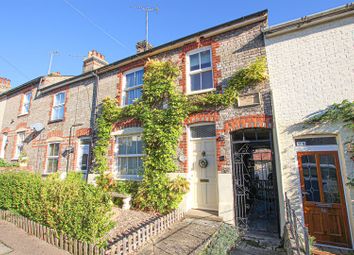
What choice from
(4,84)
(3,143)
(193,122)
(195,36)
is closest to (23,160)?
(3,143)

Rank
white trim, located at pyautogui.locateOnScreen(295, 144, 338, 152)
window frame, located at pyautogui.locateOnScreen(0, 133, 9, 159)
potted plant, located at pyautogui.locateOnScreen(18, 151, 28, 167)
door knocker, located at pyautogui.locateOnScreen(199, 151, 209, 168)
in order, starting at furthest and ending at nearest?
window frame, located at pyautogui.locateOnScreen(0, 133, 9, 159)
potted plant, located at pyautogui.locateOnScreen(18, 151, 28, 167)
door knocker, located at pyautogui.locateOnScreen(199, 151, 209, 168)
white trim, located at pyautogui.locateOnScreen(295, 144, 338, 152)

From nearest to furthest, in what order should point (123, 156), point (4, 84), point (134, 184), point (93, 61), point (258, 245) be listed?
1. point (258, 245)
2. point (134, 184)
3. point (123, 156)
4. point (93, 61)
5. point (4, 84)

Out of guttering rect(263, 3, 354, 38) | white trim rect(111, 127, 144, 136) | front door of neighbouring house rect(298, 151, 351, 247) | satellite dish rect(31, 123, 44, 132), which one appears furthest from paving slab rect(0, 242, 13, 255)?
guttering rect(263, 3, 354, 38)

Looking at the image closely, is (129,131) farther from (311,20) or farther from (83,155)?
(311,20)

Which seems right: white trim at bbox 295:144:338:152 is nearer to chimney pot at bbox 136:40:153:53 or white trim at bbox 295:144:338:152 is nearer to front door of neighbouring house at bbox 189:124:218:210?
front door of neighbouring house at bbox 189:124:218:210

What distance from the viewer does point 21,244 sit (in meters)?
4.89

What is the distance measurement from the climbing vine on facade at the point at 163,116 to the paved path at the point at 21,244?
306cm

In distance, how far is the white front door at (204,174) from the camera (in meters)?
6.92

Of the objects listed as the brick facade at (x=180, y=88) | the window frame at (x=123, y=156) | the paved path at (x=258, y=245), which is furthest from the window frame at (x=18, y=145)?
the paved path at (x=258, y=245)

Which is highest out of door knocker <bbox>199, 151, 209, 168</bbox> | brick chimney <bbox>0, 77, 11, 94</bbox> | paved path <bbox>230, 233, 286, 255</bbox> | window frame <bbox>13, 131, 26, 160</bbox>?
brick chimney <bbox>0, 77, 11, 94</bbox>

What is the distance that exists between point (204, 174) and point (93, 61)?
32.6 ft

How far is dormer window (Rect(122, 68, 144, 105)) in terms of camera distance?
30.3 ft

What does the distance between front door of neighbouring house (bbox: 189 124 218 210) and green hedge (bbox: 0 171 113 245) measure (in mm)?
3307

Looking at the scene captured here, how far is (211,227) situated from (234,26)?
22.3ft
